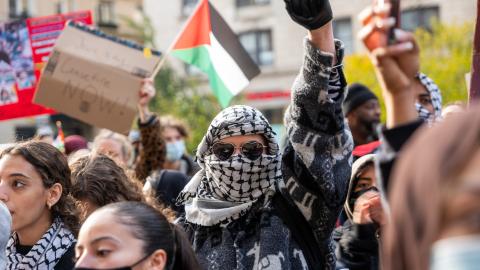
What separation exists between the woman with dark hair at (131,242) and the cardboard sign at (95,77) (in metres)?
2.59

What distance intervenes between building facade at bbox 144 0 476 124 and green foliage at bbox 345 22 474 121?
4852 mm

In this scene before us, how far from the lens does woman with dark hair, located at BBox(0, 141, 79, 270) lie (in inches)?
155

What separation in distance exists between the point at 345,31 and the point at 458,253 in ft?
109

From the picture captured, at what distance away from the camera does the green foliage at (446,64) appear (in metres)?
27.8

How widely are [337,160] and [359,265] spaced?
0.71 metres

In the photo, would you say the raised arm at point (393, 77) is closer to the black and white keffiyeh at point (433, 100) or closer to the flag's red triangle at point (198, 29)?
the black and white keffiyeh at point (433, 100)

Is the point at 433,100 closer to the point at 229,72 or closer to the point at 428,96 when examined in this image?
the point at 428,96

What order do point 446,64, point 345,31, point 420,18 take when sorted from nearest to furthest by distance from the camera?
1. point 446,64
2. point 420,18
3. point 345,31

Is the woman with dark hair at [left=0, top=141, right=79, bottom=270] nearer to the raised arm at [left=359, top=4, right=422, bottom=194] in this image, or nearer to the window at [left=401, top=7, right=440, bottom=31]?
the raised arm at [left=359, top=4, right=422, bottom=194]

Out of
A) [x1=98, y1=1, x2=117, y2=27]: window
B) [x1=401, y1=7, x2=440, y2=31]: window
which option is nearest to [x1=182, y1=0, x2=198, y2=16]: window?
[x1=98, y1=1, x2=117, y2=27]: window

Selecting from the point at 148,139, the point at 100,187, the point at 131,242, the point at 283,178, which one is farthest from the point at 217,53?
the point at 131,242

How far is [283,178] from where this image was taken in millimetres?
3469

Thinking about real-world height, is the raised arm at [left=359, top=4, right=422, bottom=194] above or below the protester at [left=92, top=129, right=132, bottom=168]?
above

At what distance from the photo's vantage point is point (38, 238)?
4.02 meters
